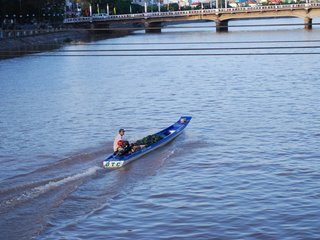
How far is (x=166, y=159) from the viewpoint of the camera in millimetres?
22953

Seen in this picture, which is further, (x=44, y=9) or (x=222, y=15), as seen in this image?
(x=222, y=15)

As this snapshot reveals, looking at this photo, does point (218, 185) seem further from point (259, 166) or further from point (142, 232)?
point (142, 232)

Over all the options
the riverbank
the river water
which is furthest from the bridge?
the river water

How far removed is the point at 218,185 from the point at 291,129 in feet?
28.8

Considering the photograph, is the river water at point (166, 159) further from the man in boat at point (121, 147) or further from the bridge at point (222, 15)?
the bridge at point (222, 15)

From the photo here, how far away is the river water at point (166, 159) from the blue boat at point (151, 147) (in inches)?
9.5

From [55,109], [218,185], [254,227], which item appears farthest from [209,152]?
[55,109]

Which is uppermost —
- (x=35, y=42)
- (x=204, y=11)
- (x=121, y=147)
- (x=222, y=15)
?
(x=204, y=11)

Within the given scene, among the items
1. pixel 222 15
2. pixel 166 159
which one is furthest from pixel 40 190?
pixel 222 15

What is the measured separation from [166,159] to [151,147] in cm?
78

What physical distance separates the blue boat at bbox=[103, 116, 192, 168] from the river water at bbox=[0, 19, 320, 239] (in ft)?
0.79

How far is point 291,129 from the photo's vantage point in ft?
90.0

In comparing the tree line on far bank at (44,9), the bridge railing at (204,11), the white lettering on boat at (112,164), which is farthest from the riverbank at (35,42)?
the white lettering on boat at (112,164)

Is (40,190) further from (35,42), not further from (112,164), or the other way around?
(35,42)
